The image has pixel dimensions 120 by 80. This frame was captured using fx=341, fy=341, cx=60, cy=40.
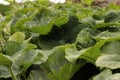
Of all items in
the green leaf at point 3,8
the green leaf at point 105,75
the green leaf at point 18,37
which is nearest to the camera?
the green leaf at point 105,75

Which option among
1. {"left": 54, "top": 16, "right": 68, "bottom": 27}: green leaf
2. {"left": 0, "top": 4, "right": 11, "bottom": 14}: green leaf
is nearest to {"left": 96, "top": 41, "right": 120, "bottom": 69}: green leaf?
{"left": 54, "top": 16, "right": 68, "bottom": 27}: green leaf

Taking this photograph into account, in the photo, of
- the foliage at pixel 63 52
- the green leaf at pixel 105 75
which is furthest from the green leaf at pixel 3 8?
the green leaf at pixel 105 75

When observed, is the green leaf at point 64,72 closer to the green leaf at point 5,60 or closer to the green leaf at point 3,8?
the green leaf at point 5,60

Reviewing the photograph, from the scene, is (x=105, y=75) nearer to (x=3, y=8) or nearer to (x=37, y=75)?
(x=37, y=75)

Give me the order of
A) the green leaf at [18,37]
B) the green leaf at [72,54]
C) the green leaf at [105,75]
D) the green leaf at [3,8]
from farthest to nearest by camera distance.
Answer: the green leaf at [3,8] → the green leaf at [18,37] → the green leaf at [72,54] → the green leaf at [105,75]

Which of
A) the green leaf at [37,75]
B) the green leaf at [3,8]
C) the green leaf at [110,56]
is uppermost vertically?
the green leaf at [110,56]

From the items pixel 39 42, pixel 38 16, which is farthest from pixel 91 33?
pixel 38 16

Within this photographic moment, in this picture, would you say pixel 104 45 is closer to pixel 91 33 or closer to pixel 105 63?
pixel 105 63

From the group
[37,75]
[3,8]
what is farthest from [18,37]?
[3,8]
